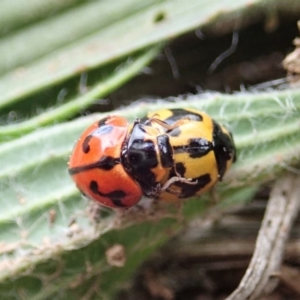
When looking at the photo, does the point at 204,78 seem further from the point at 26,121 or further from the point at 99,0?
the point at 26,121

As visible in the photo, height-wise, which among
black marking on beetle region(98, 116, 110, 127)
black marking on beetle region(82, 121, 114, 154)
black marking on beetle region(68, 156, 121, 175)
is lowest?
black marking on beetle region(68, 156, 121, 175)

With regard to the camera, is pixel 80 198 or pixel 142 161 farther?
pixel 80 198

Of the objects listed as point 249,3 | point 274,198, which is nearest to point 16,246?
point 274,198

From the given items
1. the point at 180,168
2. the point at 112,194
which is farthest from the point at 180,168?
the point at 112,194

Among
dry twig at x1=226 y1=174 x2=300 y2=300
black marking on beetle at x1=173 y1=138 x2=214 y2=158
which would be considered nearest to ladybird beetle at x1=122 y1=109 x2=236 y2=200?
black marking on beetle at x1=173 y1=138 x2=214 y2=158

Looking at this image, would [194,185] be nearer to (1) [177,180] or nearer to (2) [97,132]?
(1) [177,180]

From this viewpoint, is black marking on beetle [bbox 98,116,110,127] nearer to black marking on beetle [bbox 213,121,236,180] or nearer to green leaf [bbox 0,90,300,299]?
green leaf [bbox 0,90,300,299]

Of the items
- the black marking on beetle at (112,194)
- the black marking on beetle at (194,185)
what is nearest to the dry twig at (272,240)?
the black marking on beetle at (194,185)
